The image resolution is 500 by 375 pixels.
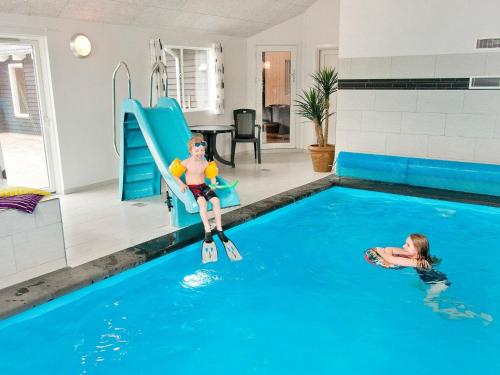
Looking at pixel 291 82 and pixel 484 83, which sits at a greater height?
pixel 291 82

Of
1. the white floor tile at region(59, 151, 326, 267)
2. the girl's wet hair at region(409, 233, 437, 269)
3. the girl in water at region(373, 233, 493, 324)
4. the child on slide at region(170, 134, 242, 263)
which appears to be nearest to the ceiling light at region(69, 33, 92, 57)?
the white floor tile at region(59, 151, 326, 267)

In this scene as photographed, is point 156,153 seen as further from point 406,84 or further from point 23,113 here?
point 406,84

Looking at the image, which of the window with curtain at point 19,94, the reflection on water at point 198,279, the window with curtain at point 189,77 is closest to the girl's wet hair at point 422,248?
the reflection on water at point 198,279

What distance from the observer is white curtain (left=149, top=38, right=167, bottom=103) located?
6.80m

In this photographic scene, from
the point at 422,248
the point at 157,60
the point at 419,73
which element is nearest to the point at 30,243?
the point at 422,248

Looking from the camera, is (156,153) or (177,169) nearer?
(177,169)

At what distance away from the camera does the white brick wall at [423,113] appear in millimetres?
5449

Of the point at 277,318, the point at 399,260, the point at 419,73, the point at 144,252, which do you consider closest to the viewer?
the point at 277,318

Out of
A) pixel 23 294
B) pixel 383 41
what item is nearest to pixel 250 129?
pixel 383 41

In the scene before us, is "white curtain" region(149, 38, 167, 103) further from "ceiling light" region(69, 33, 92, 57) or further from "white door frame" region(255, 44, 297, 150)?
"white door frame" region(255, 44, 297, 150)

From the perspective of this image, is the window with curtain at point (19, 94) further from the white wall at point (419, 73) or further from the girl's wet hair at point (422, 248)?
the girl's wet hair at point (422, 248)

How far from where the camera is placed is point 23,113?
19.2 ft

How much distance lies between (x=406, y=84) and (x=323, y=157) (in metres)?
1.76

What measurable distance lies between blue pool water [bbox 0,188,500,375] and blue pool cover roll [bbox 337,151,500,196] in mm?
1180
